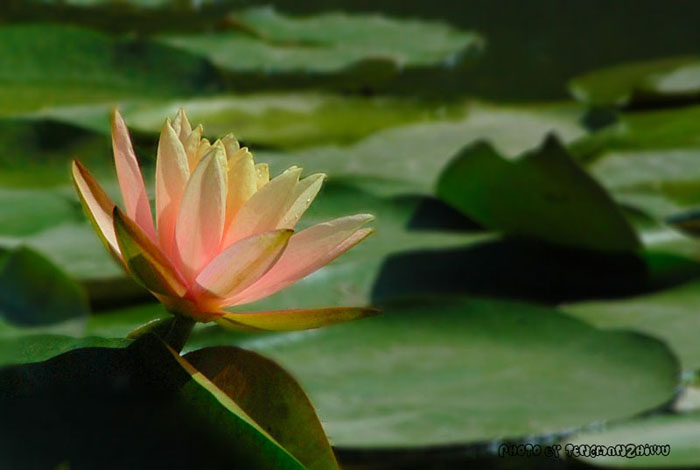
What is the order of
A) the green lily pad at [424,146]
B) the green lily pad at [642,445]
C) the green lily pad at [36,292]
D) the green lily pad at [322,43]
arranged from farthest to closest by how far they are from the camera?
the green lily pad at [322,43], the green lily pad at [424,146], the green lily pad at [36,292], the green lily pad at [642,445]

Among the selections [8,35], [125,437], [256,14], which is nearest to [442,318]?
[125,437]

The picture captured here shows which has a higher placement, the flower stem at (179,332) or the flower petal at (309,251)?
the flower petal at (309,251)

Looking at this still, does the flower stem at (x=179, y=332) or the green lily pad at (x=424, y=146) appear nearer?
the flower stem at (x=179, y=332)

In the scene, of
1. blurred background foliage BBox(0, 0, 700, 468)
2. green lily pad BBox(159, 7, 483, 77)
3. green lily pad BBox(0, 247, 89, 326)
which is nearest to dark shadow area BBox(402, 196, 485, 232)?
blurred background foliage BBox(0, 0, 700, 468)

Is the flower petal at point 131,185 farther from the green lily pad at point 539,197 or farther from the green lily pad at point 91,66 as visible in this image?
the green lily pad at point 91,66

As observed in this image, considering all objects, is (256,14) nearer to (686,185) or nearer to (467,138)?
(467,138)

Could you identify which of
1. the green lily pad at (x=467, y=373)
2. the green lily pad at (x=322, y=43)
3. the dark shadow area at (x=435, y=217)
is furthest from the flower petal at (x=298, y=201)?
the green lily pad at (x=322, y=43)
